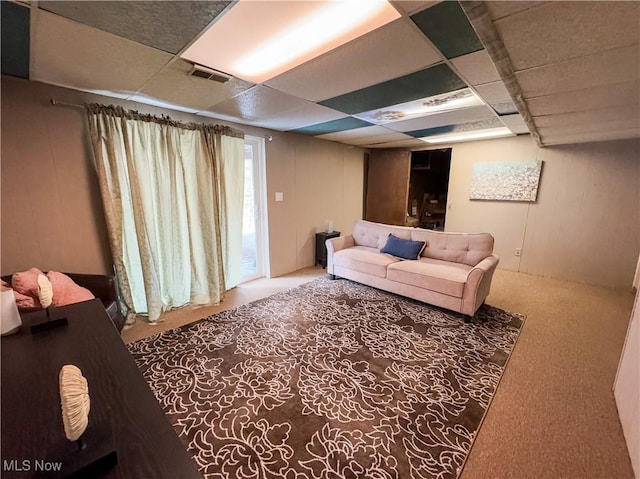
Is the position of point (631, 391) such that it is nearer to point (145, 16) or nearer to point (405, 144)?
point (145, 16)

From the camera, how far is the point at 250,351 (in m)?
2.29

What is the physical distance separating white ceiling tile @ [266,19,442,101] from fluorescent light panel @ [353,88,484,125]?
2.31 ft

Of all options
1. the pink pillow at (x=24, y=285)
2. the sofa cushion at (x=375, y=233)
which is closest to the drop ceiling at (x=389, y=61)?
the pink pillow at (x=24, y=285)

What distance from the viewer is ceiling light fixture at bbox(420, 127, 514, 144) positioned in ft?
12.9

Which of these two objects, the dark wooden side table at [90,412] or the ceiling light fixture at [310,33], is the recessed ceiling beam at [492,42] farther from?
the dark wooden side table at [90,412]

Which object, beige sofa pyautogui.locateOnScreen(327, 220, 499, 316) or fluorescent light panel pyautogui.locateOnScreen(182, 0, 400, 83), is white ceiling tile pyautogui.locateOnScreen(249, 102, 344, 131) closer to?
fluorescent light panel pyautogui.locateOnScreen(182, 0, 400, 83)

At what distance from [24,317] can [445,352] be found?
9.32 feet

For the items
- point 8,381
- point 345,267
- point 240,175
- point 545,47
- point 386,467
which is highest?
point 545,47

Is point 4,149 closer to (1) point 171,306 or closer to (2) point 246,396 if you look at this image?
(1) point 171,306

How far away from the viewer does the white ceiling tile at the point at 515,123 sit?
3037 millimetres

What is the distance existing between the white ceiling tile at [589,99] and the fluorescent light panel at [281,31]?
1743 millimetres

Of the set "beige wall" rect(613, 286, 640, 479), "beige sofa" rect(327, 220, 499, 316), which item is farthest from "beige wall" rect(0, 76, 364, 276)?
"beige wall" rect(613, 286, 640, 479)

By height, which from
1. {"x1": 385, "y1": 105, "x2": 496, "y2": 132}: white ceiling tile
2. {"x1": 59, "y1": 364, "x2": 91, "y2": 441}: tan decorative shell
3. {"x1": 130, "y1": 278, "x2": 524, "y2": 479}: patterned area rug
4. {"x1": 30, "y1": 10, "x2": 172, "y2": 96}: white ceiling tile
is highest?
{"x1": 385, "y1": 105, "x2": 496, "y2": 132}: white ceiling tile

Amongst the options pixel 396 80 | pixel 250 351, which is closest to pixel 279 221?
pixel 250 351
